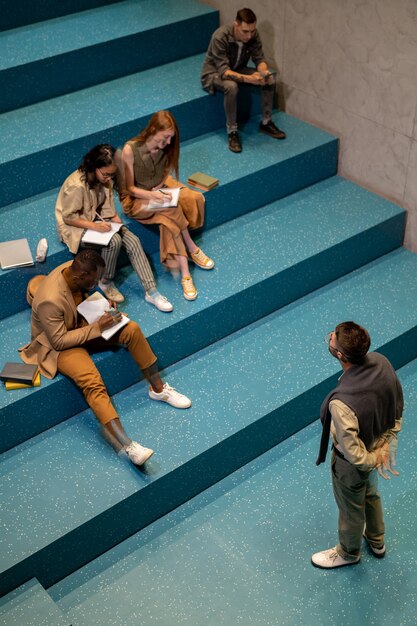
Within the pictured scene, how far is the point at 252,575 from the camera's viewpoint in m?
3.63

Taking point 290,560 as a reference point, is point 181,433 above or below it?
above

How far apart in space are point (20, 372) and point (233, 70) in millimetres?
2609

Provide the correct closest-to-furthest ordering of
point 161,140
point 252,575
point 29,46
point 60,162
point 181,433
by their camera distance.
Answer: point 252,575 < point 181,433 < point 161,140 < point 60,162 < point 29,46

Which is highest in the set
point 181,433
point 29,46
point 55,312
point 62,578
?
point 29,46

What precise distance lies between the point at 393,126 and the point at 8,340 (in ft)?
8.89

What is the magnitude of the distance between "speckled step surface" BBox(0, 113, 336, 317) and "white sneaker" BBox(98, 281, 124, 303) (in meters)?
0.26

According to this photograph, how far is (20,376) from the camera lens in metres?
3.89

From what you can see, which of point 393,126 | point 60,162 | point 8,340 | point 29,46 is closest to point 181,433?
point 8,340

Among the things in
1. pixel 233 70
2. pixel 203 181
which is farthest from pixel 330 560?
pixel 233 70

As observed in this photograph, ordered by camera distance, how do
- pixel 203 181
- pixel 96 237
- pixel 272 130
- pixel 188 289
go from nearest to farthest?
1. pixel 96 237
2. pixel 188 289
3. pixel 203 181
4. pixel 272 130

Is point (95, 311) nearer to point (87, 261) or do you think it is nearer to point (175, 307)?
point (87, 261)

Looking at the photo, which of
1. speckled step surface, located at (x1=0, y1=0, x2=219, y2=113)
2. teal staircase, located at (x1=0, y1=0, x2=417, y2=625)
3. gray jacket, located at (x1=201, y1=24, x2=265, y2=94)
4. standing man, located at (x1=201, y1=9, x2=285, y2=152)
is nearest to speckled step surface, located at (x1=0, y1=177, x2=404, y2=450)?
teal staircase, located at (x1=0, y1=0, x2=417, y2=625)

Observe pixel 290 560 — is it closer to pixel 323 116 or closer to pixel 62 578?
pixel 62 578

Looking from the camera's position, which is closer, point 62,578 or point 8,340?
point 62,578
